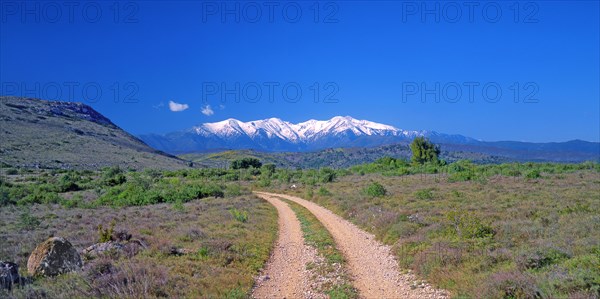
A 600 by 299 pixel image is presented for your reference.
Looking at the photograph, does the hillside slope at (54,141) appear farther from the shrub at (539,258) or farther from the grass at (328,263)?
the shrub at (539,258)

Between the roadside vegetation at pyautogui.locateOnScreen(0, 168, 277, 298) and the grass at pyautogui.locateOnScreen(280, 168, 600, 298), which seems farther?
the roadside vegetation at pyautogui.locateOnScreen(0, 168, 277, 298)

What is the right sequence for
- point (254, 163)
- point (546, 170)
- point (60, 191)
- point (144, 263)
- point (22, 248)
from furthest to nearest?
point (254, 163) < point (546, 170) < point (60, 191) < point (22, 248) < point (144, 263)

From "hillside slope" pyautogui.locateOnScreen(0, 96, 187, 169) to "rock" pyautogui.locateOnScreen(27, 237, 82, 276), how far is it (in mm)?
74265

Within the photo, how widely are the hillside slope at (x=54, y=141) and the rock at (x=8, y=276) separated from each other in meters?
75.3

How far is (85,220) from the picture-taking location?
72.6ft

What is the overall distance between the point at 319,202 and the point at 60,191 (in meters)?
31.0

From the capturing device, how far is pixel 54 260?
1077cm

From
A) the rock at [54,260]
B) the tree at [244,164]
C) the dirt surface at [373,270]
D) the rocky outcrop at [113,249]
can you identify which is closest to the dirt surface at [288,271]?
the dirt surface at [373,270]

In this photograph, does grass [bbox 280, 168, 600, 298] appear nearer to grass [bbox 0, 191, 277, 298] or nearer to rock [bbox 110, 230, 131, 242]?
grass [bbox 0, 191, 277, 298]

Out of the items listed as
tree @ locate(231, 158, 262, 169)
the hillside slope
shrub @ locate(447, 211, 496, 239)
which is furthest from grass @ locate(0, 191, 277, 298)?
tree @ locate(231, 158, 262, 169)

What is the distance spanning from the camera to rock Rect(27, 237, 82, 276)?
417 inches

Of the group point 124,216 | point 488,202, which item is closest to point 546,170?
point 488,202

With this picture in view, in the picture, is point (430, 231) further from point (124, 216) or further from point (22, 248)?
point (124, 216)

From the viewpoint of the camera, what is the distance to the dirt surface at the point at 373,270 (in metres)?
10.1
